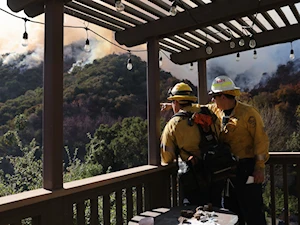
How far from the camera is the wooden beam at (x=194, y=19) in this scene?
291cm

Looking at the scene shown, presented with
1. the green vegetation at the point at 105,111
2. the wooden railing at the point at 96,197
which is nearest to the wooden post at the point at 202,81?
the wooden railing at the point at 96,197

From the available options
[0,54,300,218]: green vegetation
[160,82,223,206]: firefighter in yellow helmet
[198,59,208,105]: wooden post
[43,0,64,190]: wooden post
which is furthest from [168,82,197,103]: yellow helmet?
[0,54,300,218]: green vegetation

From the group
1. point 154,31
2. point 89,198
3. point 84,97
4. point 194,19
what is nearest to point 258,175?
point 89,198

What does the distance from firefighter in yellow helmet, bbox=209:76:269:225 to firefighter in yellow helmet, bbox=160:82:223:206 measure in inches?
8.1

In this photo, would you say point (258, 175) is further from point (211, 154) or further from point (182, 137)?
point (182, 137)

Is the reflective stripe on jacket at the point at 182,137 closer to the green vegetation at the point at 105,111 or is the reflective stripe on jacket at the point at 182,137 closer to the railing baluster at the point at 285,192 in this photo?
the railing baluster at the point at 285,192

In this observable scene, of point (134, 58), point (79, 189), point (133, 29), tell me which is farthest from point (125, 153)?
point (79, 189)

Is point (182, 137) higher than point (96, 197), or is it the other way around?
point (182, 137)

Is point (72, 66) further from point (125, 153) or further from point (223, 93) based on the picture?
point (223, 93)

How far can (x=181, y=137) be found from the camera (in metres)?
2.76

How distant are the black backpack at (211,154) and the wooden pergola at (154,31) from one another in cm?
57

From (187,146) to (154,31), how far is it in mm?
1211

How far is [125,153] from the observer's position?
11.1m

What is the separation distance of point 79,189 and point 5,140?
8.96 meters
